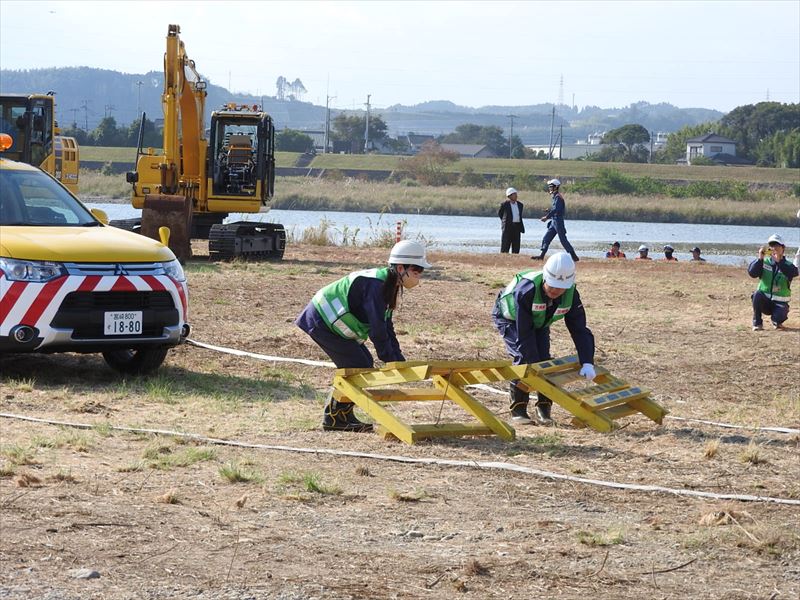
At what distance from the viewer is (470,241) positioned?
41.5 m

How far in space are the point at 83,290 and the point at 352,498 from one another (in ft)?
13.3

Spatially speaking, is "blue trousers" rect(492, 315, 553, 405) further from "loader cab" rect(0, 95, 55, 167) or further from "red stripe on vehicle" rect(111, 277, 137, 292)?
"loader cab" rect(0, 95, 55, 167)

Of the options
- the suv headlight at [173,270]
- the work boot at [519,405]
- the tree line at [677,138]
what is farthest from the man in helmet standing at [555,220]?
the tree line at [677,138]

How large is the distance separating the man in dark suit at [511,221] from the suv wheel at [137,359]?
18.1 m

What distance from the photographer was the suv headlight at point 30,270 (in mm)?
10516

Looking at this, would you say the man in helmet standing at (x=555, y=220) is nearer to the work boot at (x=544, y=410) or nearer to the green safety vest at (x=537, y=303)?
the work boot at (x=544, y=410)

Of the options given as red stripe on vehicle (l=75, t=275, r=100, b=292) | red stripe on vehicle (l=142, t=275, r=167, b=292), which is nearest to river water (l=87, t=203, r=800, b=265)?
red stripe on vehicle (l=142, t=275, r=167, b=292)

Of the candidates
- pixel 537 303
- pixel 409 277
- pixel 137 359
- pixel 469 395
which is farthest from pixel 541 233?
pixel 409 277

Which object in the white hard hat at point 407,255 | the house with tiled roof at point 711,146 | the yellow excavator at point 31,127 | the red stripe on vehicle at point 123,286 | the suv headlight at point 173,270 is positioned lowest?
the red stripe on vehicle at point 123,286

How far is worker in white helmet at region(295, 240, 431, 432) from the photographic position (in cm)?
912

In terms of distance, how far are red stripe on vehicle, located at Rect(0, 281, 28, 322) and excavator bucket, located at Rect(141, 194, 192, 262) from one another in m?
13.9

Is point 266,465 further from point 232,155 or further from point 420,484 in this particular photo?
point 232,155

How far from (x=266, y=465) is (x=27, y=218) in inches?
176

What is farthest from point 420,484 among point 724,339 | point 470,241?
point 470,241
